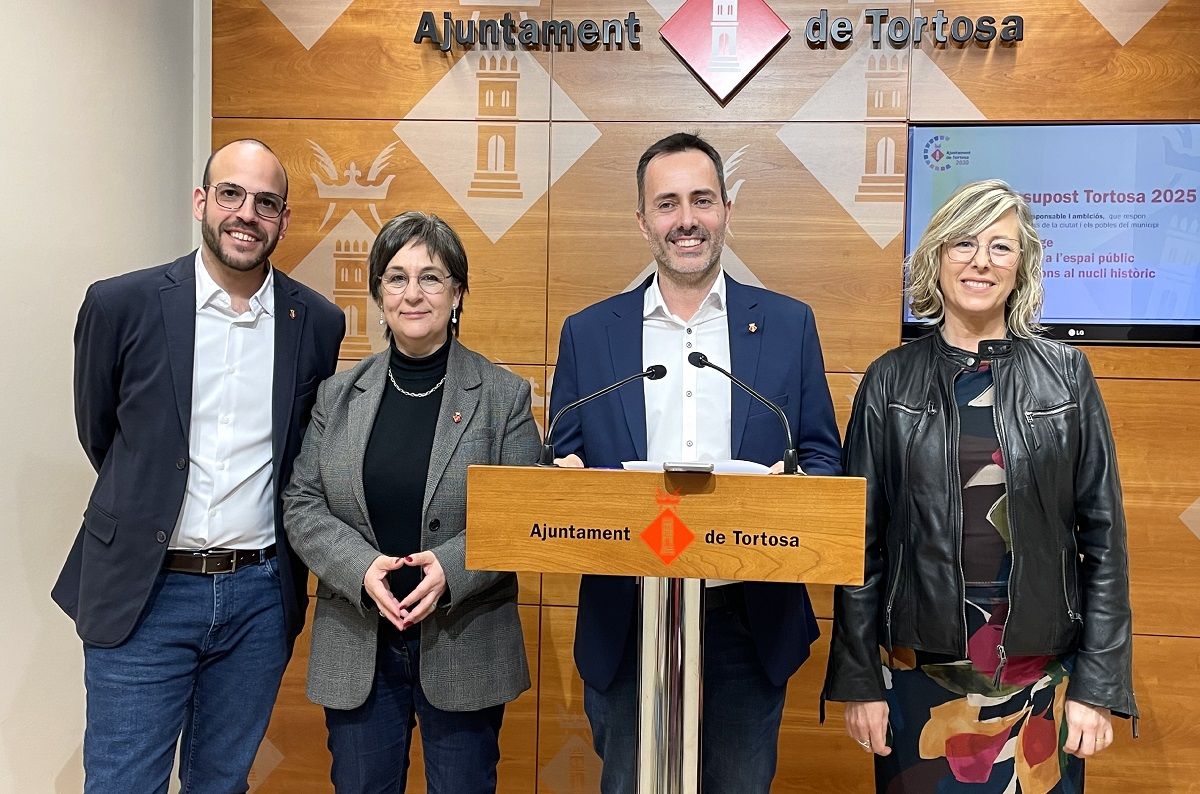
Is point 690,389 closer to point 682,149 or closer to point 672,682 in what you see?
point 682,149

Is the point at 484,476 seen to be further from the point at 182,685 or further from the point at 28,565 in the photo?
the point at 28,565

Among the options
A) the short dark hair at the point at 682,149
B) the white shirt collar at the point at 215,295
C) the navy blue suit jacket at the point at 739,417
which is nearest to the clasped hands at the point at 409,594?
the navy blue suit jacket at the point at 739,417

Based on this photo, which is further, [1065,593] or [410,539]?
[410,539]

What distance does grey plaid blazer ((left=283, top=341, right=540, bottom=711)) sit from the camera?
82.9 inches

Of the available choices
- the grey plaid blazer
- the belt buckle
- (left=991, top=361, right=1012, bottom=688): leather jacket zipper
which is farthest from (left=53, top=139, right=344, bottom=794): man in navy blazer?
(left=991, top=361, right=1012, bottom=688): leather jacket zipper

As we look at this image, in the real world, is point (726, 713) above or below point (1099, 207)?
below

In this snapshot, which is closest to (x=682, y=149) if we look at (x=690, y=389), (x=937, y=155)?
(x=690, y=389)

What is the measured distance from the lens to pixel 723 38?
128 inches

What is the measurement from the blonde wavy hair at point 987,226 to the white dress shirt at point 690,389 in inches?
19.2

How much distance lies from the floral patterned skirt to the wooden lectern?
677 millimetres

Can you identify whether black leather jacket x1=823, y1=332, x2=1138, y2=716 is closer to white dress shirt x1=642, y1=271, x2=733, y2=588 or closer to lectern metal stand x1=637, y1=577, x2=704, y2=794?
white dress shirt x1=642, y1=271, x2=733, y2=588

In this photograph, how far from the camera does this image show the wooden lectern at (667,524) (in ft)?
4.99

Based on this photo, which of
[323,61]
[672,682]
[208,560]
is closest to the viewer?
[672,682]

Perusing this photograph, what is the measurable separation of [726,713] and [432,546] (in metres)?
0.78
